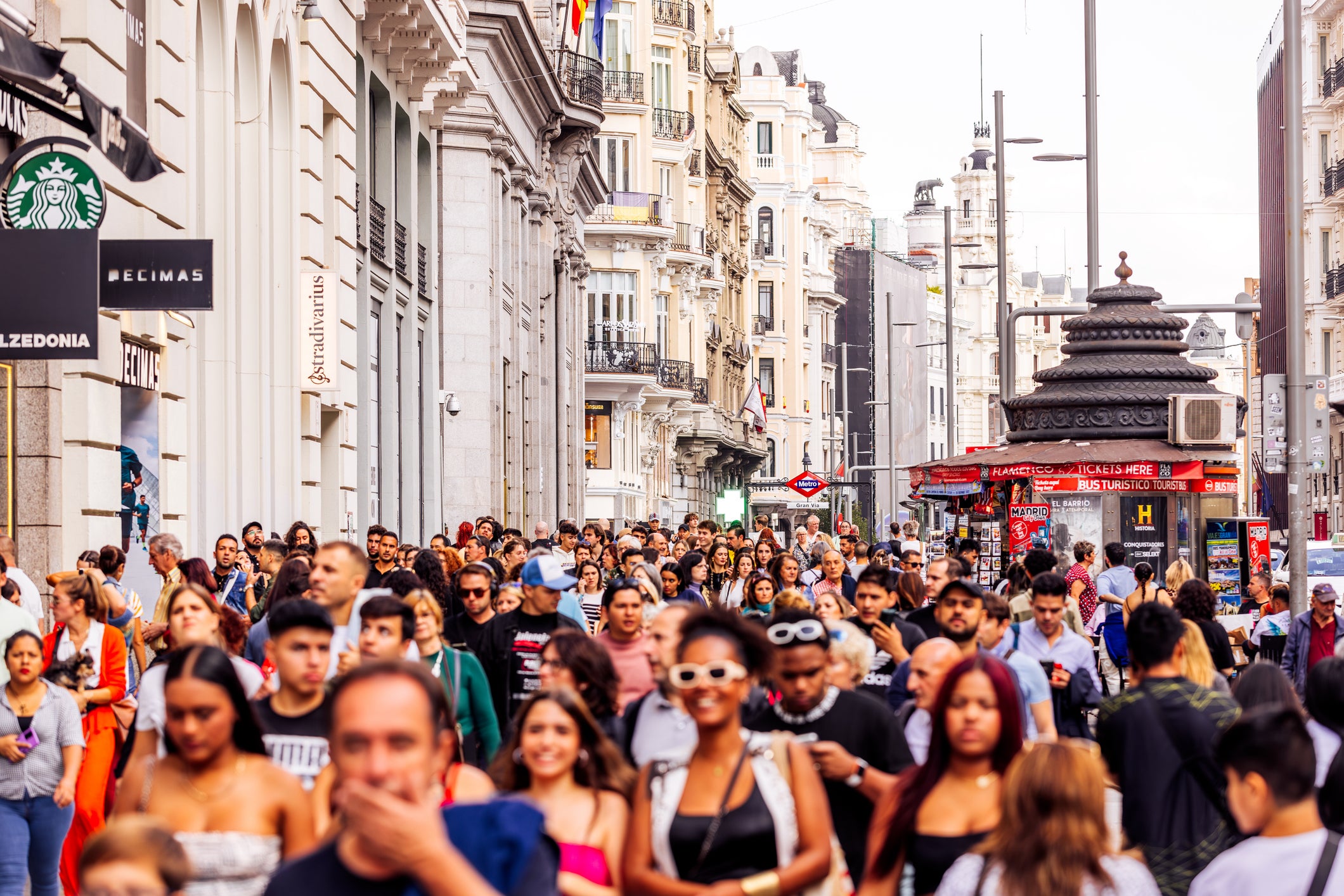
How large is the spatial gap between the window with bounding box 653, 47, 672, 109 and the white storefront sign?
43.1 m

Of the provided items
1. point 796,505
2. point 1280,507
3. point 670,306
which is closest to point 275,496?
point 670,306

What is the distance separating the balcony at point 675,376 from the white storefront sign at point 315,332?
40272 millimetres

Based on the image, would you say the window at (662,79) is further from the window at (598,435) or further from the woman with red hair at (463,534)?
the woman with red hair at (463,534)

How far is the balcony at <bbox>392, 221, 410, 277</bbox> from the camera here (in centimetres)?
3073

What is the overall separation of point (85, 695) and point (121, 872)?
20.6 feet

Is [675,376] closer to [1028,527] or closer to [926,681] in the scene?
[1028,527]

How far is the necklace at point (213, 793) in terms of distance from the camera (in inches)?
200

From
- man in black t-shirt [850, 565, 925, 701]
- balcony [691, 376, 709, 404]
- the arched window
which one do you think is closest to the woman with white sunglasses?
man in black t-shirt [850, 565, 925, 701]

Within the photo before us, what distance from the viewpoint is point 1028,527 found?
2362 centimetres

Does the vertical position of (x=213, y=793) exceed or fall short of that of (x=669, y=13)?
it falls short

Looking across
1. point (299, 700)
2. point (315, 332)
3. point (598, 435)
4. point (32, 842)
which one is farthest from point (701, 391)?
point (299, 700)

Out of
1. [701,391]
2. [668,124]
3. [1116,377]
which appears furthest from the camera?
[701,391]

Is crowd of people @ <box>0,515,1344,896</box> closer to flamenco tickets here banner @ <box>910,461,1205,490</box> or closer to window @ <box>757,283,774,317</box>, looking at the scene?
flamenco tickets here banner @ <box>910,461,1205,490</box>

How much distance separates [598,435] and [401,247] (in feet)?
95.8
